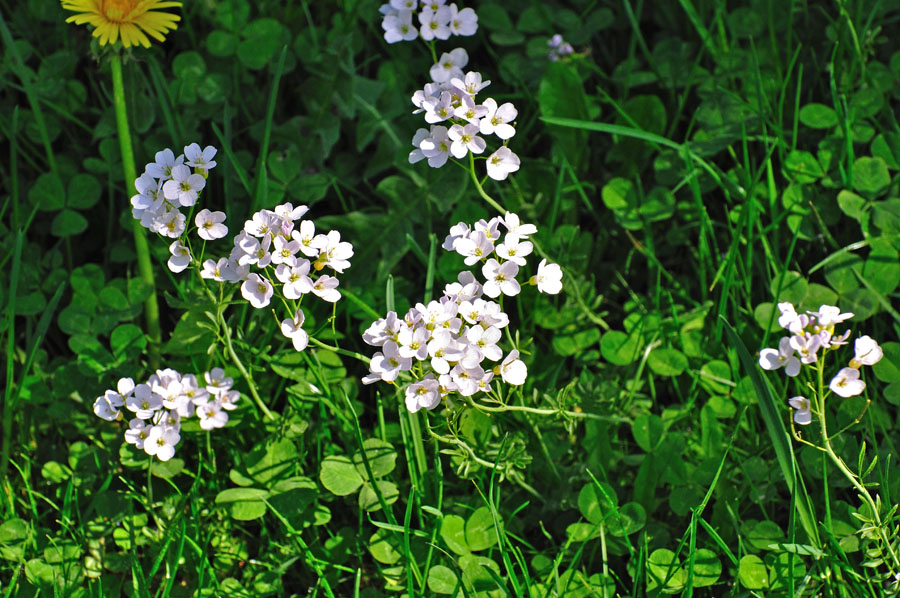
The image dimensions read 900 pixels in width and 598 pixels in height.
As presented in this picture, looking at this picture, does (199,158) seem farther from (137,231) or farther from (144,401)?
(144,401)

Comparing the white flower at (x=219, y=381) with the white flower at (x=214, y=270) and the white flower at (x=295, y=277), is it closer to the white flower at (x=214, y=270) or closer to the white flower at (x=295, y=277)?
the white flower at (x=214, y=270)

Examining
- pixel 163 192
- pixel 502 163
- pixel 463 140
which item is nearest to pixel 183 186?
pixel 163 192

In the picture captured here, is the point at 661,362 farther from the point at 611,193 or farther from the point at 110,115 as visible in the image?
the point at 110,115

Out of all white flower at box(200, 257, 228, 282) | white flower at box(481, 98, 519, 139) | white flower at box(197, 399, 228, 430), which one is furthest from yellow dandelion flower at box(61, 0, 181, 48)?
white flower at box(197, 399, 228, 430)

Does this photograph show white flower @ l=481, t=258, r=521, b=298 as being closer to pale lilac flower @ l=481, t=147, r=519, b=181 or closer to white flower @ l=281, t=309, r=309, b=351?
pale lilac flower @ l=481, t=147, r=519, b=181

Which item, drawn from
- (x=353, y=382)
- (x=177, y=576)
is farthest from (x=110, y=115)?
(x=177, y=576)
